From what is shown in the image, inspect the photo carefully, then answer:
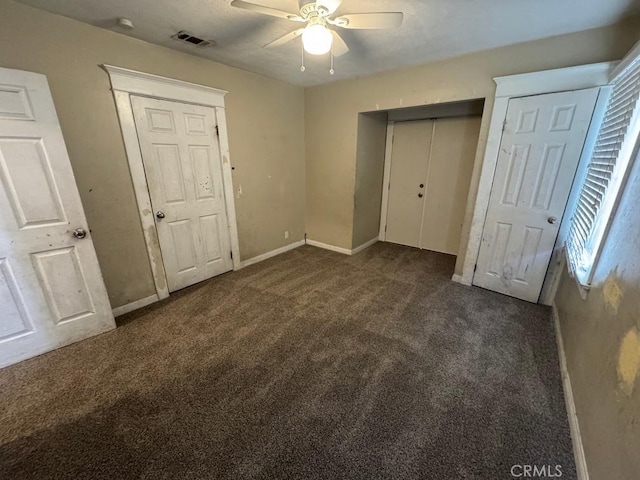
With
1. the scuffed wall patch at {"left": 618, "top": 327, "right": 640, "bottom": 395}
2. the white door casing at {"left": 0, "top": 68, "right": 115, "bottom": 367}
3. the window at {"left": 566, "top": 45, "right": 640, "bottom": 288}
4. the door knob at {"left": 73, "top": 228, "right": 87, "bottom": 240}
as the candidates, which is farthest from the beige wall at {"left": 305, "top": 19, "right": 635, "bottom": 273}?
the door knob at {"left": 73, "top": 228, "right": 87, "bottom": 240}

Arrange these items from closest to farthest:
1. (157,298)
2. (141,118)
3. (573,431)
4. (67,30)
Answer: (573,431)
(67,30)
(141,118)
(157,298)

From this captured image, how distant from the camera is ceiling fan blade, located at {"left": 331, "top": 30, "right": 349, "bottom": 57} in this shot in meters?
2.08

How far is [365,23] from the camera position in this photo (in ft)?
5.04

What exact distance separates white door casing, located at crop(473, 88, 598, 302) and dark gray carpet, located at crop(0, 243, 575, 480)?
363 millimetres

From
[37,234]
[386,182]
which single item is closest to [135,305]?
[37,234]

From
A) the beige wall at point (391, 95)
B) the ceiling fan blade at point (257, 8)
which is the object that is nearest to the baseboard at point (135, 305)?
the beige wall at point (391, 95)

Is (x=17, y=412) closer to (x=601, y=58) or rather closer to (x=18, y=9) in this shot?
(x=18, y=9)

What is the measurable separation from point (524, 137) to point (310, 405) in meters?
2.90

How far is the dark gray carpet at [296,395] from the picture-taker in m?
1.25

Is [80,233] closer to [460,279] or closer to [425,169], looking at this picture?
[460,279]

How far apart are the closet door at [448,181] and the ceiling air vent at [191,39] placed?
3068 mm

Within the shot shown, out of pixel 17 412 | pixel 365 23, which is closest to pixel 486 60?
pixel 365 23

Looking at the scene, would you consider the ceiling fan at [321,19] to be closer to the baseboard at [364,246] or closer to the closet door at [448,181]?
the closet door at [448,181]

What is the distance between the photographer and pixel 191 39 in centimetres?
221
